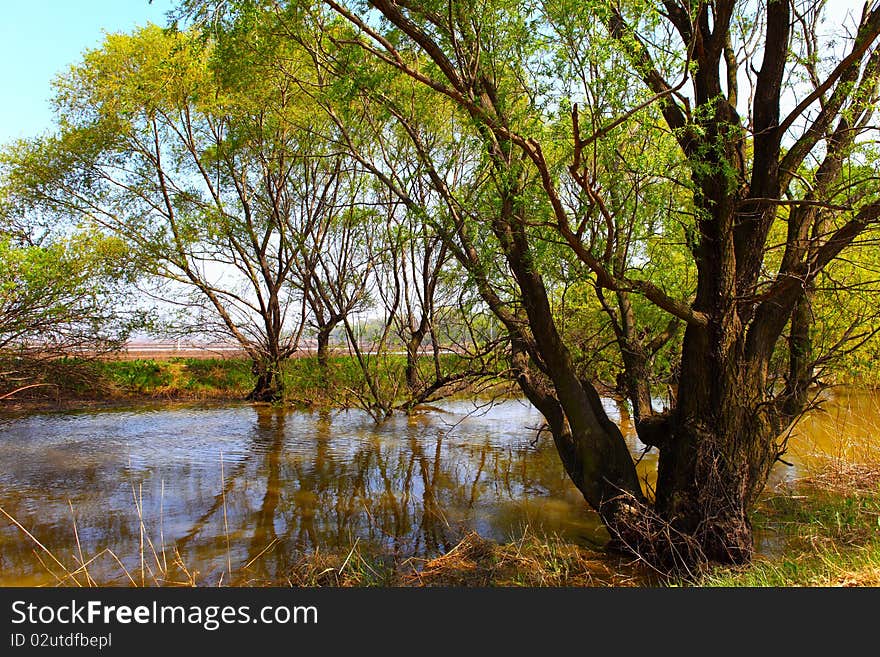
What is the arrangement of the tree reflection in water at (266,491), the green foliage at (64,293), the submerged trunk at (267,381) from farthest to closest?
the submerged trunk at (267,381) < the green foliage at (64,293) < the tree reflection in water at (266,491)

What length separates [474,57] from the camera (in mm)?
5801

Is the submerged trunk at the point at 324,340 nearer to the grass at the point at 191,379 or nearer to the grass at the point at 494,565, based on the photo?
the grass at the point at 191,379

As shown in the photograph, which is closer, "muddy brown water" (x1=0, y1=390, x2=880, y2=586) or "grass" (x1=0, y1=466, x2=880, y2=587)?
"grass" (x1=0, y1=466, x2=880, y2=587)

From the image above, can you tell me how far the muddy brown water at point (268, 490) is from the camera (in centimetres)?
625

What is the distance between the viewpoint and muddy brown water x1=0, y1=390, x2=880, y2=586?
6.25 m

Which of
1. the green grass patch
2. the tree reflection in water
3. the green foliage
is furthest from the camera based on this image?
the green foliage

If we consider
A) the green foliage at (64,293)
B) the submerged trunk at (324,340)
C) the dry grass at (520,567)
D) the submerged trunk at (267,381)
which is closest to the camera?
the dry grass at (520,567)

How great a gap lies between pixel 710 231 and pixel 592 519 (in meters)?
3.68

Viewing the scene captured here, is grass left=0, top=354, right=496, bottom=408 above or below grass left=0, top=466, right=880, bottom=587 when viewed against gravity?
above

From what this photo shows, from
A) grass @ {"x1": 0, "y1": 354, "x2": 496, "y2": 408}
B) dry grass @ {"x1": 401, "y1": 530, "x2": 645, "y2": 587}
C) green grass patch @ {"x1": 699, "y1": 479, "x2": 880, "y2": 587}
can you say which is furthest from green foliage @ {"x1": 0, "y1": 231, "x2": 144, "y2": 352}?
green grass patch @ {"x1": 699, "y1": 479, "x2": 880, "y2": 587}

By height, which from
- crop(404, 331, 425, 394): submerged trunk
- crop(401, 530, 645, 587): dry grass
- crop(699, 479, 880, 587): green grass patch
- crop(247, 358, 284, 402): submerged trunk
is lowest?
crop(401, 530, 645, 587): dry grass

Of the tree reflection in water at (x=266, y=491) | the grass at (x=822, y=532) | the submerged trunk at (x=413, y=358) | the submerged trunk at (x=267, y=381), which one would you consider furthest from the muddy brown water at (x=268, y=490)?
the submerged trunk at (x=267, y=381)

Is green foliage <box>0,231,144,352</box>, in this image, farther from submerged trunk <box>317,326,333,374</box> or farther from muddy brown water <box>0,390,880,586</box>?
submerged trunk <box>317,326,333,374</box>

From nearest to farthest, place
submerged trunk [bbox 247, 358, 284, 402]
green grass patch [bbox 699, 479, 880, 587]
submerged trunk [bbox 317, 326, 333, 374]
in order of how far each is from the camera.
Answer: green grass patch [bbox 699, 479, 880, 587] < submerged trunk [bbox 317, 326, 333, 374] < submerged trunk [bbox 247, 358, 284, 402]
